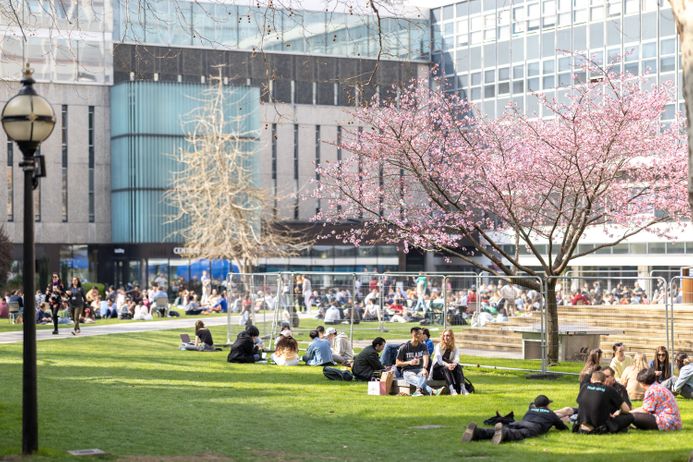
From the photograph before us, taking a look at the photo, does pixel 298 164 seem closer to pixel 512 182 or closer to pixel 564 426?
pixel 512 182

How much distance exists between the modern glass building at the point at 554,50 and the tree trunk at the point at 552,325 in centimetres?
3349

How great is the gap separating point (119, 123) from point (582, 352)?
4811 cm

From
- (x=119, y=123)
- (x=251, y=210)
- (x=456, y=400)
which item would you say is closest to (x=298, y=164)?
(x=119, y=123)

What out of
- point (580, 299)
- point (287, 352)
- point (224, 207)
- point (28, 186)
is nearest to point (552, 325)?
point (580, 299)

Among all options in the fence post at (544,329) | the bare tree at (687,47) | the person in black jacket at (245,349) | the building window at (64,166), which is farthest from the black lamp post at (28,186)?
the building window at (64,166)

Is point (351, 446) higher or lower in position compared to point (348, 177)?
lower

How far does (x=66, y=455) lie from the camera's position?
465 inches

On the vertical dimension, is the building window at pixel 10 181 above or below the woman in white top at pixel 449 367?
above

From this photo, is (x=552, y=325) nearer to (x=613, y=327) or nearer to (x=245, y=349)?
(x=613, y=327)

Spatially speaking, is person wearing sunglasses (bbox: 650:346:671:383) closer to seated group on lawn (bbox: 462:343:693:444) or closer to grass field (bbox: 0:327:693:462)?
grass field (bbox: 0:327:693:462)

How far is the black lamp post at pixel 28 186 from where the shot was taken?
11.2 meters

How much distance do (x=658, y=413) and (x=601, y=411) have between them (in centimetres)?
100

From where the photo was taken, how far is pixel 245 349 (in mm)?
25734

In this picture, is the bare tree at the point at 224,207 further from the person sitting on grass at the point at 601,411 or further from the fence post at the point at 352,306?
the person sitting on grass at the point at 601,411
